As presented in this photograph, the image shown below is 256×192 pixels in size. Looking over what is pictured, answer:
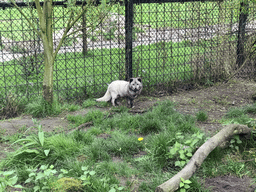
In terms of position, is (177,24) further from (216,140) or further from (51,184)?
(51,184)

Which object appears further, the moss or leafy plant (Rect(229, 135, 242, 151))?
leafy plant (Rect(229, 135, 242, 151))

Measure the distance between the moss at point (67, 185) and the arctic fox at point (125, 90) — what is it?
8.84ft

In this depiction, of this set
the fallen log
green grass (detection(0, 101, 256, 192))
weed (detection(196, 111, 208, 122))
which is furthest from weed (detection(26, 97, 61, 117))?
the fallen log

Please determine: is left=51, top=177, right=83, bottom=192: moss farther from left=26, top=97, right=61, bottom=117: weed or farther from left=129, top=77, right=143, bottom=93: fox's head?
left=129, top=77, right=143, bottom=93: fox's head

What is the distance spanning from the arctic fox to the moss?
269cm

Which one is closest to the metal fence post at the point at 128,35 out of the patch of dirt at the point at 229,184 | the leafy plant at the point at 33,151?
the leafy plant at the point at 33,151

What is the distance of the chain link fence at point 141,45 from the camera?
228 inches

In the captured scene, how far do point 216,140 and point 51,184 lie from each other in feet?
6.17

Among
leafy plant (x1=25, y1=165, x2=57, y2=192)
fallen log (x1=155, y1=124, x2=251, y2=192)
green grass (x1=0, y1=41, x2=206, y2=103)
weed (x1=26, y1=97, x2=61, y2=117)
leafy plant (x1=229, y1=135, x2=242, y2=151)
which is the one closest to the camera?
fallen log (x1=155, y1=124, x2=251, y2=192)

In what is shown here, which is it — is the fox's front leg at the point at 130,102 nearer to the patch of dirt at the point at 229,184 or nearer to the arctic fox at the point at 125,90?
the arctic fox at the point at 125,90

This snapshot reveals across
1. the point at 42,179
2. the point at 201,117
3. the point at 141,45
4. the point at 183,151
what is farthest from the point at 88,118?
the point at 141,45

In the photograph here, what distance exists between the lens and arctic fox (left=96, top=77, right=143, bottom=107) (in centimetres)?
542

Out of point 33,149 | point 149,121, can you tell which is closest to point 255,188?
point 149,121

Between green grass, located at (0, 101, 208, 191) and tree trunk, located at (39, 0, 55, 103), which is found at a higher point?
tree trunk, located at (39, 0, 55, 103)
